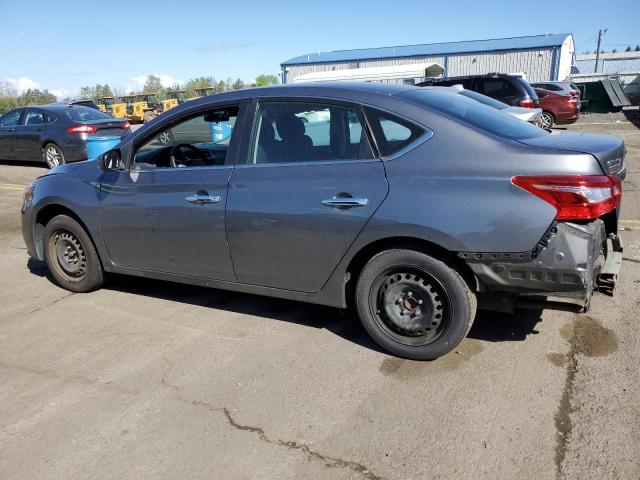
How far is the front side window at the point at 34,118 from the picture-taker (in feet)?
40.7

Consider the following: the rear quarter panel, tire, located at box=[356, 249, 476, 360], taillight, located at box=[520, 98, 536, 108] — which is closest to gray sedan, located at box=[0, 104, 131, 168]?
taillight, located at box=[520, 98, 536, 108]

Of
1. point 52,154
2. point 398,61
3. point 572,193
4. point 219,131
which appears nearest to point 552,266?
point 572,193

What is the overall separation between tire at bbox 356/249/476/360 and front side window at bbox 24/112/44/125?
37.8 ft

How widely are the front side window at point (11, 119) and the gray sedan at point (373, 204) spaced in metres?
10.3

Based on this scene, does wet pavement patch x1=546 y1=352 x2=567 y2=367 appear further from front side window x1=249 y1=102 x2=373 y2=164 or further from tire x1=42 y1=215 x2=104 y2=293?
tire x1=42 y1=215 x2=104 y2=293

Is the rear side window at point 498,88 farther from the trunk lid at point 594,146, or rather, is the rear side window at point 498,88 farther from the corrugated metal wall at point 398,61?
the corrugated metal wall at point 398,61

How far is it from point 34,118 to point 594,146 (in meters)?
12.7

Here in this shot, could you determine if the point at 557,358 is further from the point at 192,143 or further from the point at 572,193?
the point at 192,143

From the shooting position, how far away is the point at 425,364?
136 inches

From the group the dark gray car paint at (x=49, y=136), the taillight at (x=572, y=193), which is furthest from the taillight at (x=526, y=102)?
the taillight at (x=572, y=193)

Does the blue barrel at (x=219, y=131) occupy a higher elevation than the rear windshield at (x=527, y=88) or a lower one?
lower

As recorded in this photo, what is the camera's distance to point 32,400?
3264mm

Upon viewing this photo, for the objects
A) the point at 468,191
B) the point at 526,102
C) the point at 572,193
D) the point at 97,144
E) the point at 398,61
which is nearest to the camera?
the point at 572,193

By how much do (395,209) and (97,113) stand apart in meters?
11.5
